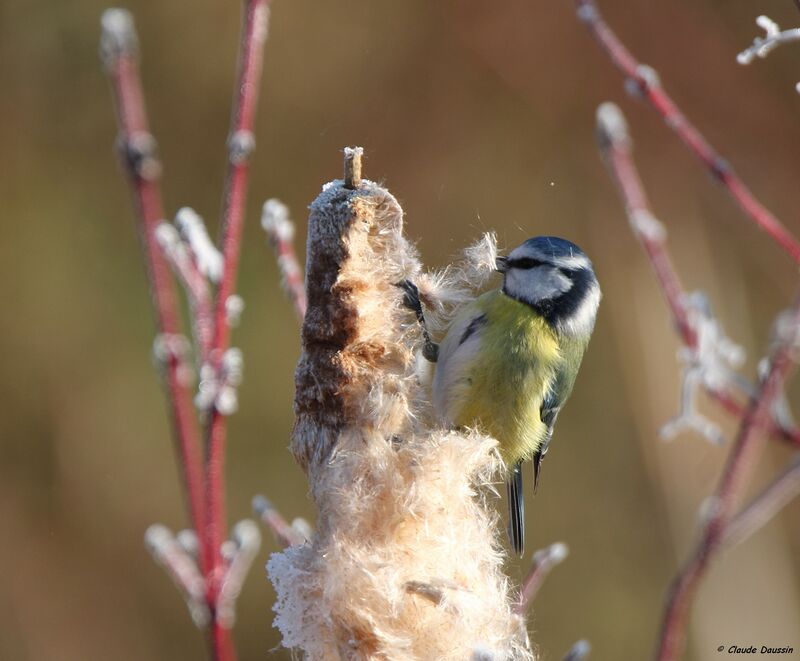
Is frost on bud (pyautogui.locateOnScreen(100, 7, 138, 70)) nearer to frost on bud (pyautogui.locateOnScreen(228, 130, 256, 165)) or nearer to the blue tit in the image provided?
frost on bud (pyautogui.locateOnScreen(228, 130, 256, 165))

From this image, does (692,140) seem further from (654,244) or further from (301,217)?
(301,217)

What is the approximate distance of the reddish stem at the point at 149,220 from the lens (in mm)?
947

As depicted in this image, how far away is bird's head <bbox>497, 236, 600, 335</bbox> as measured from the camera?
1.79 m

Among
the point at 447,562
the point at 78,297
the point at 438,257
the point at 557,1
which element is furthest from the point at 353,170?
the point at 557,1

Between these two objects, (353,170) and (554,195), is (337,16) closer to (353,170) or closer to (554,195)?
(554,195)

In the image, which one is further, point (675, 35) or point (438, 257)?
point (675, 35)

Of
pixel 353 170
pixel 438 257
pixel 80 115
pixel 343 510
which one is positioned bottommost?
pixel 343 510

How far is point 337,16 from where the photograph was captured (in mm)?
3881

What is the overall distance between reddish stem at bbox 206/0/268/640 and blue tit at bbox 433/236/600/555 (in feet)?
2.31

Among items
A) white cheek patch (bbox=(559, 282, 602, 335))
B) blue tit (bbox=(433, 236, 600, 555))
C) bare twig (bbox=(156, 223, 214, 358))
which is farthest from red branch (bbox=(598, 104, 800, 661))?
white cheek patch (bbox=(559, 282, 602, 335))

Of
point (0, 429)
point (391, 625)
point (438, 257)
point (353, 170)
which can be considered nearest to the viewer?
point (391, 625)

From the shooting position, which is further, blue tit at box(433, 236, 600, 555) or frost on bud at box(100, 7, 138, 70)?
blue tit at box(433, 236, 600, 555)

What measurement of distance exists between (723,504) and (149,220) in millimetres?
572

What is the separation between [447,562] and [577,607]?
9.09 ft
